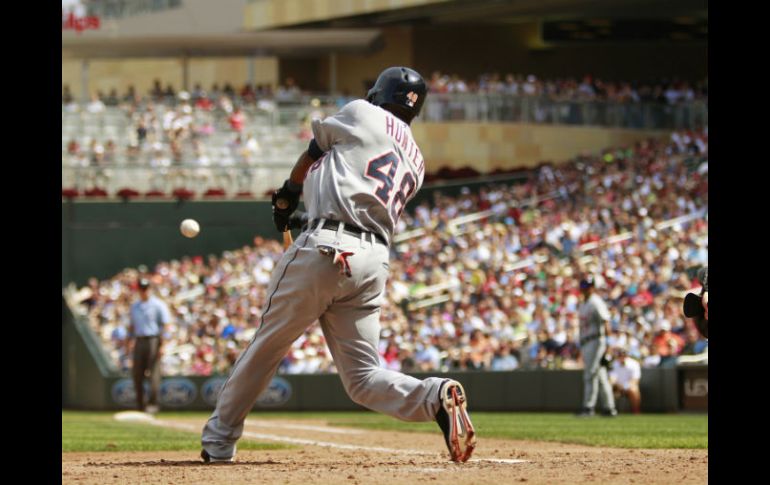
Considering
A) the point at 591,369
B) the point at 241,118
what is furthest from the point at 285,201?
the point at 241,118

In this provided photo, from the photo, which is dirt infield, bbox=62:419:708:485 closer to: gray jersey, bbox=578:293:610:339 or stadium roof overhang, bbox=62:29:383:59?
gray jersey, bbox=578:293:610:339

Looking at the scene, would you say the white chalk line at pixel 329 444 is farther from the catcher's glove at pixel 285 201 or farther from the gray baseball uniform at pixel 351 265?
the catcher's glove at pixel 285 201

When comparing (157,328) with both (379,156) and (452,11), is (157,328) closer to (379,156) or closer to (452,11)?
(379,156)

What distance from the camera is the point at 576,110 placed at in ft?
108

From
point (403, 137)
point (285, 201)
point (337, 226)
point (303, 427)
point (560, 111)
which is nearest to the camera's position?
point (337, 226)

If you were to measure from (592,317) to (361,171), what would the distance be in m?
9.72

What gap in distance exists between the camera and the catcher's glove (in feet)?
25.5

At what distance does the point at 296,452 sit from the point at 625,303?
1105 cm

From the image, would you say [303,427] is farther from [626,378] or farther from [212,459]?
[212,459]

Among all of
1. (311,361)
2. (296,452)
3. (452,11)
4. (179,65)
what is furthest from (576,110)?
(296,452)

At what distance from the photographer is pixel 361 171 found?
24.1 feet

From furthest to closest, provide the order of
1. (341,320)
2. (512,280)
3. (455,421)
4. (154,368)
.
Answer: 1. (512,280)
2. (154,368)
3. (341,320)
4. (455,421)

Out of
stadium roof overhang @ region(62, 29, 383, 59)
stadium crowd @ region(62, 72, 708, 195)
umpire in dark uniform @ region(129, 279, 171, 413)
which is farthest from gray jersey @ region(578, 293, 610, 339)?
stadium roof overhang @ region(62, 29, 383, 59)
